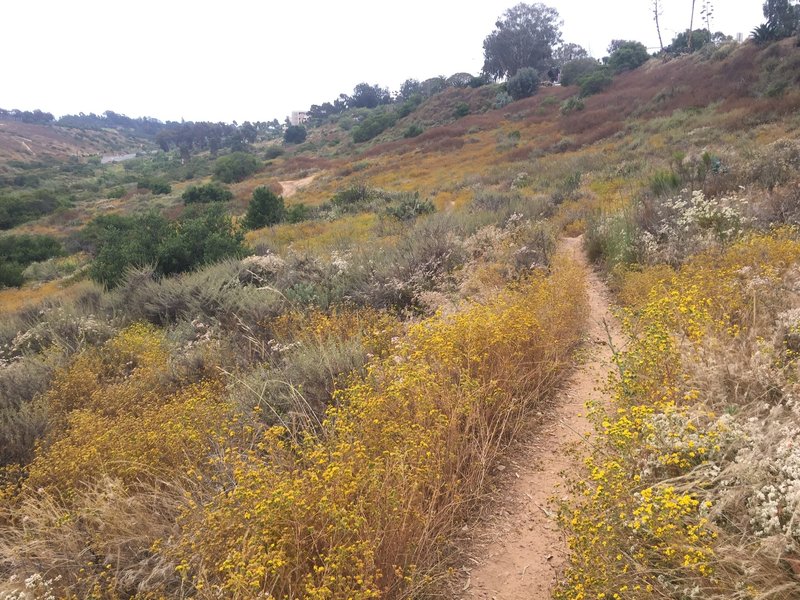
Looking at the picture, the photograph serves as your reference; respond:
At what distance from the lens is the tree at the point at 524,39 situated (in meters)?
57.4

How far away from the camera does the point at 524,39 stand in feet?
188

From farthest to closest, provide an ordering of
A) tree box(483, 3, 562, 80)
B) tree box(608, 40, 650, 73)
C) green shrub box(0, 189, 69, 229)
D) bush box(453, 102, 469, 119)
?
tree box(483, 3, 562, 80) → bush box(453, 102, 469, 119) → tree box(608, 40, 650, 73) → green shrub box(0, 189, 69, 229)

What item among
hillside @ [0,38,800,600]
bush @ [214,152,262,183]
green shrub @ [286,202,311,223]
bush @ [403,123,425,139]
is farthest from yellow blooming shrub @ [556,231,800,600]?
bush @ [214,152,262,183]

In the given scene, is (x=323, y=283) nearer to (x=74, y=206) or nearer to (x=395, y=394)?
(x=395, y=394)

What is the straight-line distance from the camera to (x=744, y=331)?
3463mm

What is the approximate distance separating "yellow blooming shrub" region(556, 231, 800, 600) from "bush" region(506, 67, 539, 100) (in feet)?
148

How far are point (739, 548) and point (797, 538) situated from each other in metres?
0.25

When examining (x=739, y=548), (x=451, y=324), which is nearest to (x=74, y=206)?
(x=451, y=324)

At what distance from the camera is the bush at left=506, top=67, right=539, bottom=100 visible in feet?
145

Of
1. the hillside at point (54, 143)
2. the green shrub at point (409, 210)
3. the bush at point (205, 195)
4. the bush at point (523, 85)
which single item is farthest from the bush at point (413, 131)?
the hillside at point (54, 143)

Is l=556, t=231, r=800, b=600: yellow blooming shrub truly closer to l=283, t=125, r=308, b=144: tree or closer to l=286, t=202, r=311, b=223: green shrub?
l=286, t=202, r=311, b=223: green shrub

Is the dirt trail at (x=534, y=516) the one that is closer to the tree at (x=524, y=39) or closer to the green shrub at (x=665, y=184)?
the green shrub at (x=665, y=184)

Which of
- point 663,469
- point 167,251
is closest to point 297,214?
point 167,251

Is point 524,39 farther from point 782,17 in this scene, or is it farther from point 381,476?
Result: point 381,476
